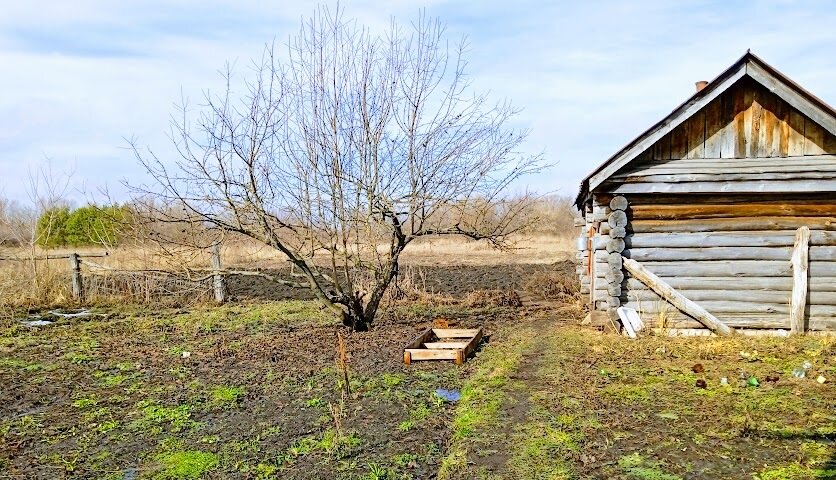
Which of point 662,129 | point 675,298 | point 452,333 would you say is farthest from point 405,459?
point 662,129

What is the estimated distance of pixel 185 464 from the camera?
5.27 metres

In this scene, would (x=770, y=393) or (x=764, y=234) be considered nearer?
(x=770, y=393)

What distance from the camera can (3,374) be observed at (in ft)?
29.0

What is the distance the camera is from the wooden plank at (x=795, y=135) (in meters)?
10.0

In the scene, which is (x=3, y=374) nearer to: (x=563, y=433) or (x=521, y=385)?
(x=521, y=385)

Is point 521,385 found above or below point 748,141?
below

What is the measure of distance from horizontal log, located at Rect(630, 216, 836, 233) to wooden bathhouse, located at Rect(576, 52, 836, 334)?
17mm

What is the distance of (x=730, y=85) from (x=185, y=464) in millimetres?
9385

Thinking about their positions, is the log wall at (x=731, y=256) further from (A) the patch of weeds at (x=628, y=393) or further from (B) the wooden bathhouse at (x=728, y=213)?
(A) the patch of weeds at (x=628, y=393)

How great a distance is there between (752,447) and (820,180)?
6.30m

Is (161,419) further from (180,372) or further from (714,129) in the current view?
(714,129)

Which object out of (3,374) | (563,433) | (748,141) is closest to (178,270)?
(3,374)

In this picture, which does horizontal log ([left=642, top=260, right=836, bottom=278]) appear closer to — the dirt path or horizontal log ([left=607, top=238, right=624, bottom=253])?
horizontal log ([left=607, top=238, right=624, bottom=253])

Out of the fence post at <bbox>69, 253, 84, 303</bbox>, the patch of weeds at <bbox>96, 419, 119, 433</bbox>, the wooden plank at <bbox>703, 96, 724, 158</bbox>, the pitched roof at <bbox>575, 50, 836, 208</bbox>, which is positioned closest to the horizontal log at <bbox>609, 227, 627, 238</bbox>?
the pitched roof at <bbox>575, 50, 836, 208</bbox>
